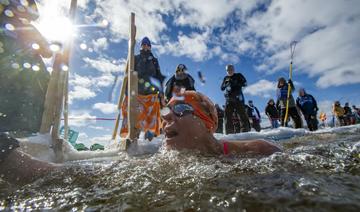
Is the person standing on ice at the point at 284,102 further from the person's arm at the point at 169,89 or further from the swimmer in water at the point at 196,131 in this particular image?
the swimmer in water at the point at 196,131

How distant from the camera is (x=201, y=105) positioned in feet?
9.37

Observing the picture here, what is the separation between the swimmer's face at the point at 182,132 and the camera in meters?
2.57

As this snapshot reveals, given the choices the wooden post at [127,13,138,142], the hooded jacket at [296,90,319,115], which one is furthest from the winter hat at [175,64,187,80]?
the hooded jacket at [296,90,319,115]

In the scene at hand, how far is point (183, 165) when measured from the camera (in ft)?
6.41

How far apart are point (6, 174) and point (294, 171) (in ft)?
5.64

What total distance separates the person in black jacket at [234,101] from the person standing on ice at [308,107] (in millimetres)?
3793

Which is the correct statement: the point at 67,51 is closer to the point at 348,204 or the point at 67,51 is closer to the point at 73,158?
the point at 73,158

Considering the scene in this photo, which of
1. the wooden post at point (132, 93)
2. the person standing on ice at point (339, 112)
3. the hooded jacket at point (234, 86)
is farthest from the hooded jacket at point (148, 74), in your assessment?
the person standing on ice at point (339, 112)

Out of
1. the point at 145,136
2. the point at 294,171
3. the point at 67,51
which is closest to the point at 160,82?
the point at 145,136

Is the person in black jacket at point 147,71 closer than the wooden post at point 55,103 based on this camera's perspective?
No

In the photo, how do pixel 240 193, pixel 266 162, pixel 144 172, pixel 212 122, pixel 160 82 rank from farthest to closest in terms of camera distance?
pixel 160 82, pixel 212 122, pixel 266 162, pixel 144 172, pixel 240 193

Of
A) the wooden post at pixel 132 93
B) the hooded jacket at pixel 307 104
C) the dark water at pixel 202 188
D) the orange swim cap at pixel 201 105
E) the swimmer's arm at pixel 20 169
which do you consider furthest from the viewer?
the hooded jacket at pixel 307 104

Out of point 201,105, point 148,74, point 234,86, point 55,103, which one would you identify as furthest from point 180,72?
point 201,105

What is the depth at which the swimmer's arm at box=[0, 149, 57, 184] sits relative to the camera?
5.14 feet
